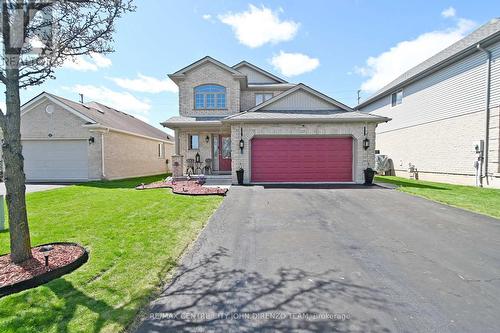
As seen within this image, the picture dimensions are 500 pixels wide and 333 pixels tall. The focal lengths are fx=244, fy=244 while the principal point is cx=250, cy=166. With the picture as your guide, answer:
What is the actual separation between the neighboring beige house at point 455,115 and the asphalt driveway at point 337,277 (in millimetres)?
8359

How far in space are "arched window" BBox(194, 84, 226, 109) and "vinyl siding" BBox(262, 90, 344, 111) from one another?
14.5 ft

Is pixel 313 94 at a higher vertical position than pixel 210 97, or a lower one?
lower

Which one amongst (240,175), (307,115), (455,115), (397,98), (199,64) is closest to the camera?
(240,175)

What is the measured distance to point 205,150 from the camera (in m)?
16.6

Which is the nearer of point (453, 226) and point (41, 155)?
point (453, 226)

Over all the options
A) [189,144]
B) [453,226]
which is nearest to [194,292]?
[453,226]

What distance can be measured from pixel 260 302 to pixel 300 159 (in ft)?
34.5

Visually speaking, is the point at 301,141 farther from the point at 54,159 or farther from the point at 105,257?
the point at 54,159

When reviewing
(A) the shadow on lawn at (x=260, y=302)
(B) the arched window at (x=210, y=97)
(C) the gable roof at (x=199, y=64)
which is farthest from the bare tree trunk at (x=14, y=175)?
(C) the gable roof at (x=199, y=64)

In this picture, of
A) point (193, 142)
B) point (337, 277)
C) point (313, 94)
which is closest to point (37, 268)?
point (337, 277)

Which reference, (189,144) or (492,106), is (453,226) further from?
(189,144)

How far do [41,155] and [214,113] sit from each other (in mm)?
11564

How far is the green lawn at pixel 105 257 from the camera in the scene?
259 cm

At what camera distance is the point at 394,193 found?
33.8ft
